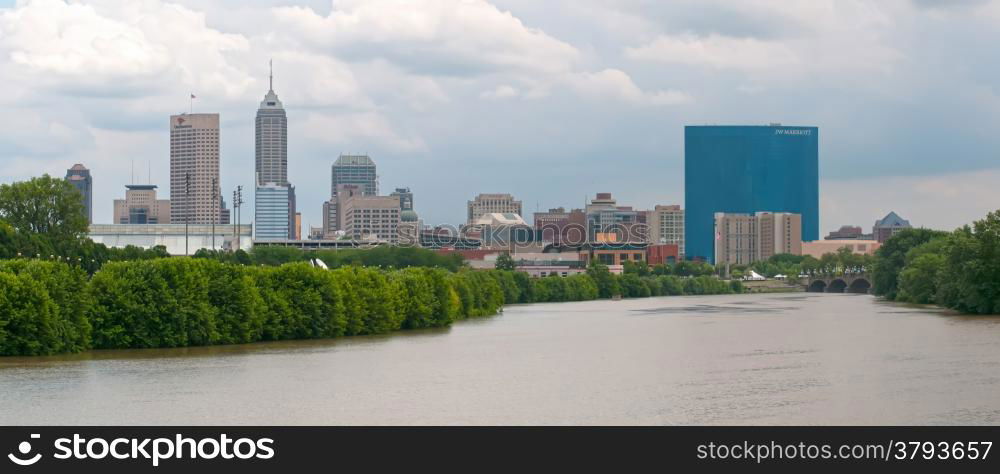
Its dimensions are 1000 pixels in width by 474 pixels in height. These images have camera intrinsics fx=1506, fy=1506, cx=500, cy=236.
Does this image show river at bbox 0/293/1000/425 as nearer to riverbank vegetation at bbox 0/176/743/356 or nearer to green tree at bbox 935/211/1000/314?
riverbank vegetation at bbox 0/176/743/356

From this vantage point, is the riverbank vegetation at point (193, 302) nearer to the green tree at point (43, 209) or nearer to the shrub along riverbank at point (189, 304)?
the shrub along riverbank at point (189, 304)

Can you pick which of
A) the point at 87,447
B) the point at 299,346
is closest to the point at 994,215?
the point at 299,346

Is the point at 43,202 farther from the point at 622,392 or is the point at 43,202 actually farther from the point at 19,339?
the point at 622,392

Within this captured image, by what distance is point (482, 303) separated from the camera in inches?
4988

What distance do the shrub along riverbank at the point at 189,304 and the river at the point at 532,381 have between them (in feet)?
5.61

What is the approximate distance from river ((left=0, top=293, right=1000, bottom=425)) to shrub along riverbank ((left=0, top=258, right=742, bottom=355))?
171 centimetres

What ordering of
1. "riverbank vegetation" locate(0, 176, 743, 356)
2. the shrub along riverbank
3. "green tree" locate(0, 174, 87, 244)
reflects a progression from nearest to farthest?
the shrub along riverbank, "riverbank vegetation" locate(0, 176, 743, 356), "green tree" locate(0, 174, 87, 244)

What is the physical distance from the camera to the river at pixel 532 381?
150 ft

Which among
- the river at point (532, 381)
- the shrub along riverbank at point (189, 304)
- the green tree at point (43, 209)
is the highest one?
the green tree at point (43, 209)

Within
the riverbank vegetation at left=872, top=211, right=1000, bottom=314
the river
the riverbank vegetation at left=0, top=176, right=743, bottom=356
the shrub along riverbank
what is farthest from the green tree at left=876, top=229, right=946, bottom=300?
the shrub along riverbank

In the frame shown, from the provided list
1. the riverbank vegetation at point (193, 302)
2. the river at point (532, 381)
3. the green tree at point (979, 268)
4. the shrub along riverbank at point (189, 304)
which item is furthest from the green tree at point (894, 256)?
the shrub along riverbank at point (189, 304)

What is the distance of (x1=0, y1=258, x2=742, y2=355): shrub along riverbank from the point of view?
215ft

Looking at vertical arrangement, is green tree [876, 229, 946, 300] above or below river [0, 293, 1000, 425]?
above

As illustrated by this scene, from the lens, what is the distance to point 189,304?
7419 centimetres
